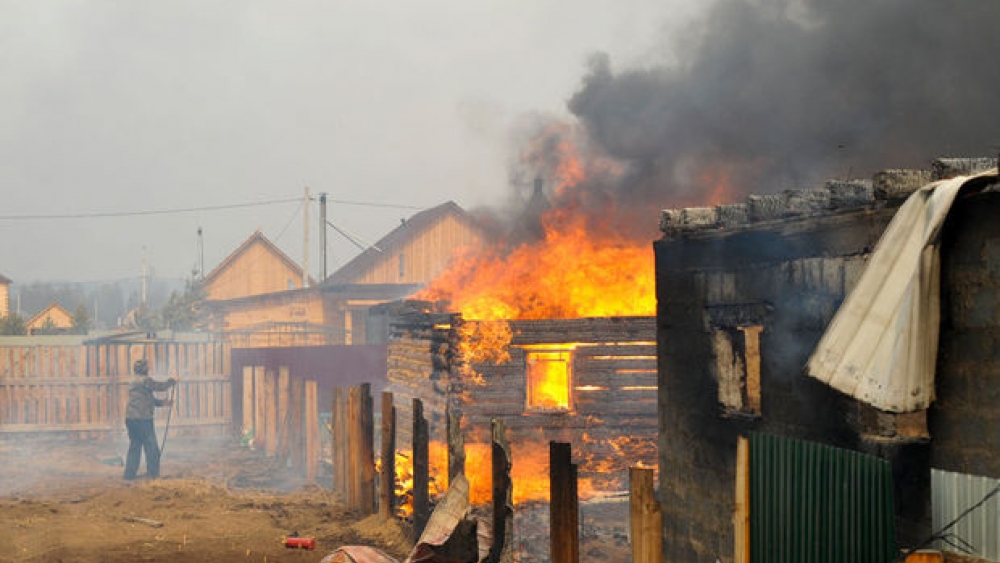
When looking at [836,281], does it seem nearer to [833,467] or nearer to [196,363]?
[833,467]

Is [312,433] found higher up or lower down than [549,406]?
lower down

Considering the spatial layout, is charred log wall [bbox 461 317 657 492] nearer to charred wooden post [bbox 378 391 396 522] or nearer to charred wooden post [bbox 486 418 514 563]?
charred wooden post [bbox 378 391 396 522]

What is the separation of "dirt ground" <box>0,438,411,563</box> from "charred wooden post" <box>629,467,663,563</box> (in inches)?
216

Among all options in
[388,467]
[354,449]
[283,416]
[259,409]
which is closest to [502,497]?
[388,467]

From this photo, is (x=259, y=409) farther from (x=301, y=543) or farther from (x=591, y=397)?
(x=301, y=543)

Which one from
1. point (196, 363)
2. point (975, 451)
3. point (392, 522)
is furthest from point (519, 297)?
point (975, 451)

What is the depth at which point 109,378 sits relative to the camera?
23906 millimetres

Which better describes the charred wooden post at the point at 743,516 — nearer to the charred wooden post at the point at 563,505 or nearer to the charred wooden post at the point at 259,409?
the charred wooden post at the point at 563,505

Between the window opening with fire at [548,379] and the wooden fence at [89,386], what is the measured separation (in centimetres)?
1013

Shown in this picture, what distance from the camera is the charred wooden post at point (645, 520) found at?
23.0ft

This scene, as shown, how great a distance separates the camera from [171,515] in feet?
47.7

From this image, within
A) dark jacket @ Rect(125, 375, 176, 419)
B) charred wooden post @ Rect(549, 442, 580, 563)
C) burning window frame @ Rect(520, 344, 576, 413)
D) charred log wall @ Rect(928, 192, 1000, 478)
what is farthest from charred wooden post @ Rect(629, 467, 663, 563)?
dark jacket @ Rect(125, 375, 176, 419)

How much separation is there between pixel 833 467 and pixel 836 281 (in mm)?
2226

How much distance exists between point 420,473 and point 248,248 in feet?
162
